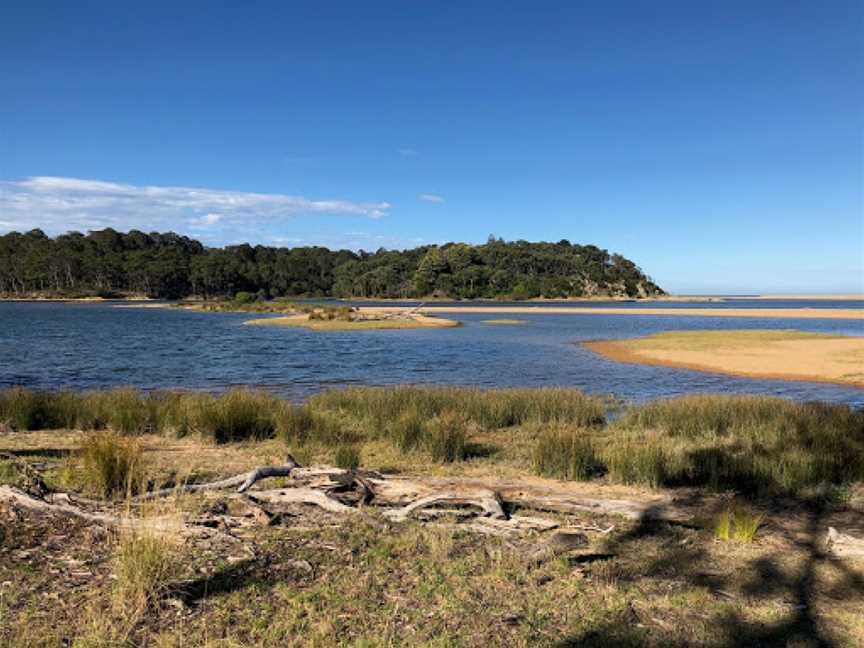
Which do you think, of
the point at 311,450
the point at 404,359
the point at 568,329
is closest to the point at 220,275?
the point at 568,329

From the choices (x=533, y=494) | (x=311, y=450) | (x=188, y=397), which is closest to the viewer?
(x=533, y=494)

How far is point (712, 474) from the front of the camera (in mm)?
9578

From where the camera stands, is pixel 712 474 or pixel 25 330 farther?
pixel 25 330

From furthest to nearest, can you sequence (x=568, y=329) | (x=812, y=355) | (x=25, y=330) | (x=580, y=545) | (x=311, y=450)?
1. (x=568, y=329)
2. (x=25, y=330)
3. (x=812, y=355)
4. (x=311, y=450)
5. (x=580, y=545)

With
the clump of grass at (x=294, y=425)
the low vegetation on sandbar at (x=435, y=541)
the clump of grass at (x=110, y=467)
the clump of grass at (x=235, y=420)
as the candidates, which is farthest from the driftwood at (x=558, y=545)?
the clump of grass at (x=235, y=420)

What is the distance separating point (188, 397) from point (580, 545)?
11.8m

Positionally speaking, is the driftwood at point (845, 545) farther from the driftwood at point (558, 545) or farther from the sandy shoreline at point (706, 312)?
the sandy shoreline at point (706, 312)

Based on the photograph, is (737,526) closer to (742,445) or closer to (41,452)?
(742,445)

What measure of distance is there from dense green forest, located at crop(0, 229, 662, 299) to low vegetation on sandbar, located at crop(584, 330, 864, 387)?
11500 cm

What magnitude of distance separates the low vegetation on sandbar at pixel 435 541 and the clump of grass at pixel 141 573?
2cm

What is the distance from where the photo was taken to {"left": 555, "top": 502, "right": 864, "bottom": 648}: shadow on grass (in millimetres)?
4668

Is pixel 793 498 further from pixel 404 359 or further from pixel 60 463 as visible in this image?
pixel 404 359

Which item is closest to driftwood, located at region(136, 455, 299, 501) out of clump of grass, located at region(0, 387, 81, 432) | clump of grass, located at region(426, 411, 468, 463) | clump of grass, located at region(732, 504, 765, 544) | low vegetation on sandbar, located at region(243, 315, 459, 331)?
clump of grass, located at region(426, 411, 468, 463)

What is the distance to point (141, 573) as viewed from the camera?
491cm
